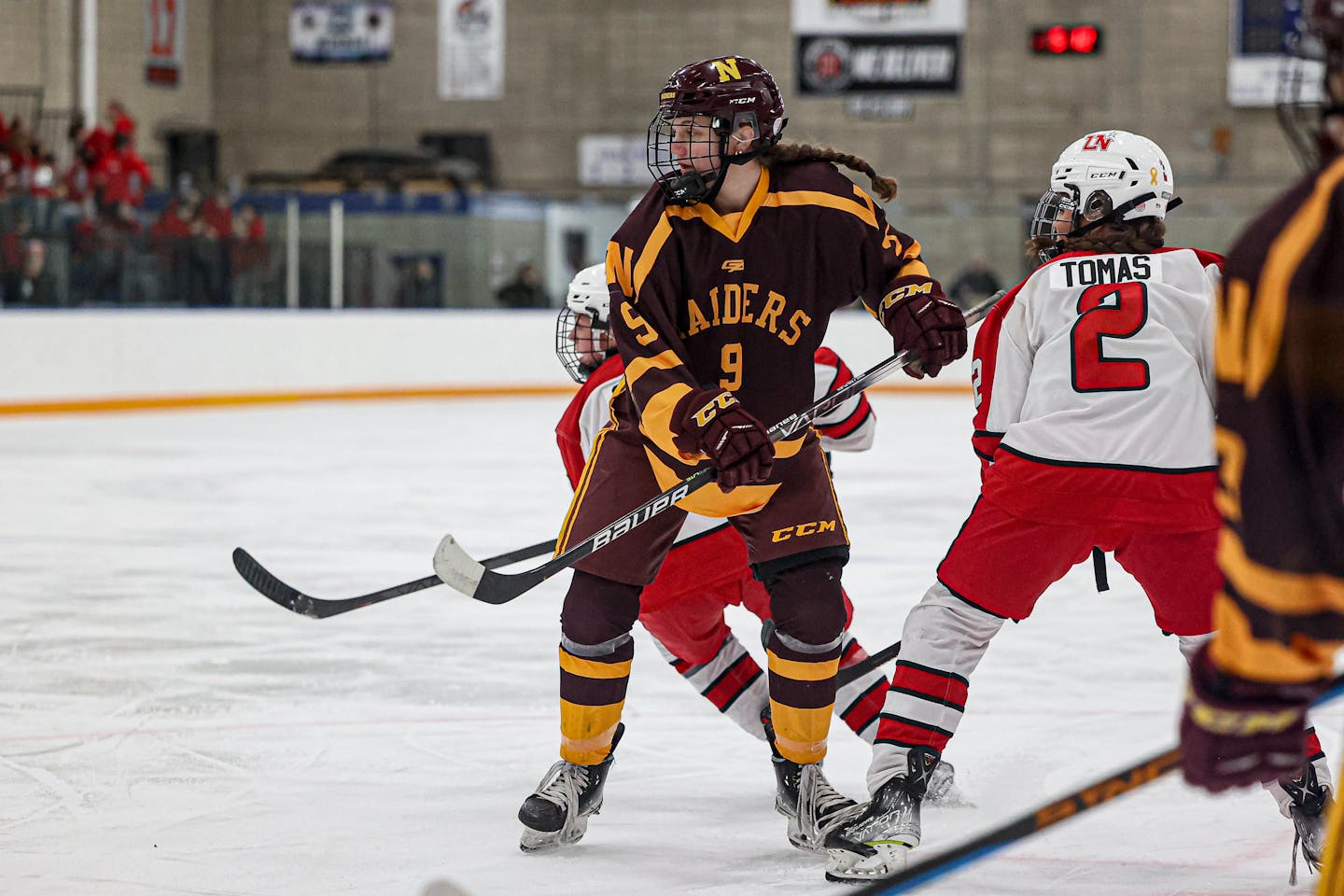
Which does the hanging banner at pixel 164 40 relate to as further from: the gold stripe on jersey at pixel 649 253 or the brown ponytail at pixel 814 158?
the gold stripe on jersey at pixel 649 253

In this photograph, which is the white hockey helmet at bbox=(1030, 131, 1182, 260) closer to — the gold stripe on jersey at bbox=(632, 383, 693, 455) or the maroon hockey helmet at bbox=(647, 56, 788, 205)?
the maroon hockey helmet at bbox=(647, 56, 788, 205)

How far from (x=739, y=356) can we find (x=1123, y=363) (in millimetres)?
461

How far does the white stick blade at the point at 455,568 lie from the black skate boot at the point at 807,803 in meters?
0.46

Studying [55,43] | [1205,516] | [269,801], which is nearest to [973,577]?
[1205,516]

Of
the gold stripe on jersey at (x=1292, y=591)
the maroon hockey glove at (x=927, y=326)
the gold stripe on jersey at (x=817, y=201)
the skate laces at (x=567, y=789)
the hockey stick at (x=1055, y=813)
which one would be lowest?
the skate laces at (x=567, y=789)

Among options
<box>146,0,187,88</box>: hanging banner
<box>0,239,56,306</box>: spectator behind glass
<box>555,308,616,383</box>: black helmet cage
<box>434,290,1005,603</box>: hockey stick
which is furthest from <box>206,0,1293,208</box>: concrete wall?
<box>434,290,1005,603</box>: hockey stick

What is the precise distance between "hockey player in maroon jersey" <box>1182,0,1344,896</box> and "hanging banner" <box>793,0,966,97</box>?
12790 millimetres

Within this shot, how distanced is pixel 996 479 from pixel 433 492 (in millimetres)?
3974

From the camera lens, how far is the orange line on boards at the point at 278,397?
845 centimetres

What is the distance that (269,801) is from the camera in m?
2.40

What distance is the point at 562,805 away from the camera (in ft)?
7.19

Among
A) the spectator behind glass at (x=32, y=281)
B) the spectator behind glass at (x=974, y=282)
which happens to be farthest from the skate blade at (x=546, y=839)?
the spectator behind glass at (x=974, y=282)

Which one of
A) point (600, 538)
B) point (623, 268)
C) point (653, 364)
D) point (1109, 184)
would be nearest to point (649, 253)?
point (623, 268)

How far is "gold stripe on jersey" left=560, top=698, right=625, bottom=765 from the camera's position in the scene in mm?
2205
